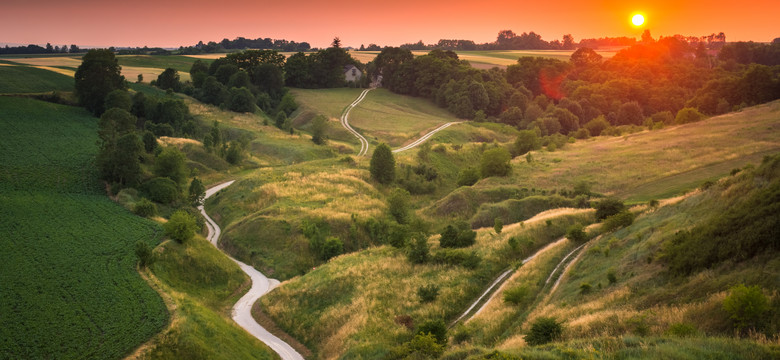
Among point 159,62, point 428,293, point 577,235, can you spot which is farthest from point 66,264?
point 159,62

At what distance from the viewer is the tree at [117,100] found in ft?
323

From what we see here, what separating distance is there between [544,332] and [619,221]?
827 inches

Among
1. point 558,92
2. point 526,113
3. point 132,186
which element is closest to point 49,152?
point 132,186

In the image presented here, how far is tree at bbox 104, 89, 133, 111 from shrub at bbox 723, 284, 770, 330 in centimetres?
10521

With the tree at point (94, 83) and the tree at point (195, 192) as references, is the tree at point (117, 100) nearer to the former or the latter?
the tree at point (94, 83)

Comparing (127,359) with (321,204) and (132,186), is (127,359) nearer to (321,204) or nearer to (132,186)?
(321,204)

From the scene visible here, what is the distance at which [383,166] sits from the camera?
3319 inches

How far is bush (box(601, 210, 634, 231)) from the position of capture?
4003 cm

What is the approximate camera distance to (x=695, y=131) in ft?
271

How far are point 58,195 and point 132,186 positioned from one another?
1090 centimetres

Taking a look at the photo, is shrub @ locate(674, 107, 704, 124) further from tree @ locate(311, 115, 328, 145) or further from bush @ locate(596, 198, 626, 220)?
tree @ locate(311, 115, 328, 145)

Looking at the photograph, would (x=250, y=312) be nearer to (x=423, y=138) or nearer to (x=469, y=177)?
(x=469, y=177)

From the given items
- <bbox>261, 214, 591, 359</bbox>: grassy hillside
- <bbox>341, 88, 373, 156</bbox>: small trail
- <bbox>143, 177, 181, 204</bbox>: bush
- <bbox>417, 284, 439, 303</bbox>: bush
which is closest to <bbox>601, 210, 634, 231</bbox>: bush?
<bbox>261, 214, 591, 359</bbox>: grassy hillside

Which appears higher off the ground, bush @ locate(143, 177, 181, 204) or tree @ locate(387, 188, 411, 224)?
bush @ locate(143, 177, 181, 204)
